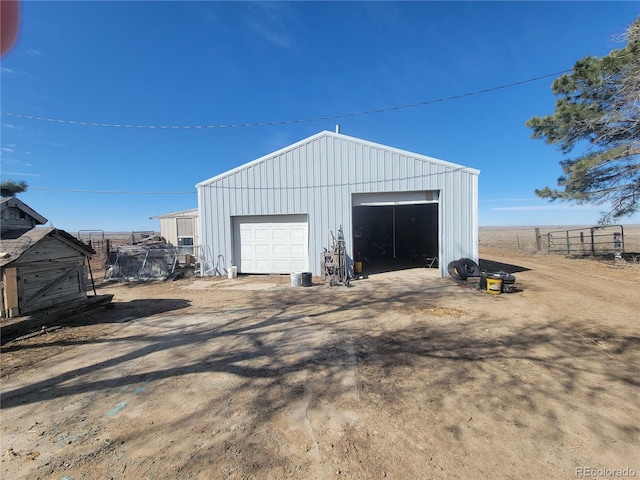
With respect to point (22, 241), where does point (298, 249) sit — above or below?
below

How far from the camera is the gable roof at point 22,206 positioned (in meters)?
6.28

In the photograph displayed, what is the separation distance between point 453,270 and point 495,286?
7.53ft

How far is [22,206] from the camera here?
6848 millimetres

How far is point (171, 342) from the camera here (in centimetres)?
441

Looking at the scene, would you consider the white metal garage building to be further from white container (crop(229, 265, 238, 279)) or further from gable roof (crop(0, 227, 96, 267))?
gable roof (crop(0, 227, 96, 267))

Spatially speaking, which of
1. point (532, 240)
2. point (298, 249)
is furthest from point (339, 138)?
point (532, 240)

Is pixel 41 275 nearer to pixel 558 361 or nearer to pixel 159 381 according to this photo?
pixel 159 381

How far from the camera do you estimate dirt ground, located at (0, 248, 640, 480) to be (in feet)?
6.67

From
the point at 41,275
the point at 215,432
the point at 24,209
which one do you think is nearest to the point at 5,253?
the point at 41,275

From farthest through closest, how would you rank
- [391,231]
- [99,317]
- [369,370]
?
[391,231]
[99,317]
[369,370]

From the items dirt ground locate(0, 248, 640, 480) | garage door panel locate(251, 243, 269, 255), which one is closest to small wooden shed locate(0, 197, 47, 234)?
dirt ground locate(0, 248, 640, 480)

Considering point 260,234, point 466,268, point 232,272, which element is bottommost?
point 232,272

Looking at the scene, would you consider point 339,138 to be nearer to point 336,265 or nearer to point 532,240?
point 336,265

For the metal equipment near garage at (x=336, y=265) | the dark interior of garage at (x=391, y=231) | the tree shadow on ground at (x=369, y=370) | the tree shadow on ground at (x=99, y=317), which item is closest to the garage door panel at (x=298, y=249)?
the metal equipment near garage at (x=336, y=265)
